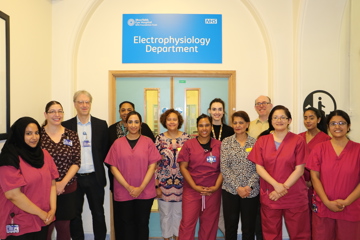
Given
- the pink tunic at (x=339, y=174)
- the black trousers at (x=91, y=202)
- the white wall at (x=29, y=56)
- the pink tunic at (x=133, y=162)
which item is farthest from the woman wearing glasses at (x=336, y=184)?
the white wall at (x=29, y=56)

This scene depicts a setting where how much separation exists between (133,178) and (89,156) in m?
0.55

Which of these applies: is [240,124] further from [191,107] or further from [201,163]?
[191,107]

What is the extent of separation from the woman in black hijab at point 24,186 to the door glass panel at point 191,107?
2.27 meters

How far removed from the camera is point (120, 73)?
4066mm

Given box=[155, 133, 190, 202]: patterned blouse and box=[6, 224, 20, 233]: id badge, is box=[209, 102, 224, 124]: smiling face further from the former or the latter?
box=[6, 224, 20, 233]: id badge

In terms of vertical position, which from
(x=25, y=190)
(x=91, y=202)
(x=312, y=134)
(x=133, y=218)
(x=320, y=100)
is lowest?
(x=133, y=218)

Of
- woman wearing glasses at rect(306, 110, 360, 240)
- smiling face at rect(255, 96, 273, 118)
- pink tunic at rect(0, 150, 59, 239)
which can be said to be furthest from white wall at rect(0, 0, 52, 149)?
woman wearing glasses at rect(306, 110, 360, 240)

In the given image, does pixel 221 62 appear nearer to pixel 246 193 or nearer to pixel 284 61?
pixel 284 61

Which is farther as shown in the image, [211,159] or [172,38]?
[172,38]

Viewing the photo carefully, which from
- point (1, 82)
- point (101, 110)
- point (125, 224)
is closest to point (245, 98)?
point (101, 110)

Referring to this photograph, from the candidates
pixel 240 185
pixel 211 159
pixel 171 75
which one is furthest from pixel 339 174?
pixel 171 75

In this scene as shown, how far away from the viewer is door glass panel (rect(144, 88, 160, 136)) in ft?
13.8

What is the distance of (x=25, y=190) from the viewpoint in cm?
213

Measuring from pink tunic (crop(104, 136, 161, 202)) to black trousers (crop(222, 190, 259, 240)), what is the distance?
0.75 m
